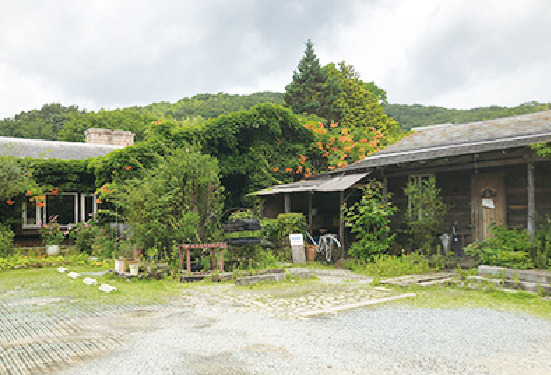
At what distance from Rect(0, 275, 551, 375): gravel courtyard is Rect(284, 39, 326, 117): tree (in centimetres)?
3237

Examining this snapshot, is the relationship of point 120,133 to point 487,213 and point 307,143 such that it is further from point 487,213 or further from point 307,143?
point 487,213

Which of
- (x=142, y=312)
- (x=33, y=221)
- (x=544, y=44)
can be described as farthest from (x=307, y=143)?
(x=142, y=312)

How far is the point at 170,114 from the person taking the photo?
133 feet

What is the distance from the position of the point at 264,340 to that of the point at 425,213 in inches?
295

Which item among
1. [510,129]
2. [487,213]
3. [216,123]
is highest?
[216,123]

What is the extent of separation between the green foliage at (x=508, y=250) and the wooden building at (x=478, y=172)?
693 millimetres

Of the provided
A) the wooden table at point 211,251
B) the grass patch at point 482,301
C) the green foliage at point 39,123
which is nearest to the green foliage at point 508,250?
the grass patch at point 482,301

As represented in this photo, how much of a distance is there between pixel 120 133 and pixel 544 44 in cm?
2226

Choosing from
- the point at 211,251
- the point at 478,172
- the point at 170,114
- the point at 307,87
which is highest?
the point at 307,87

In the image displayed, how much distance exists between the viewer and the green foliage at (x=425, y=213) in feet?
36.6

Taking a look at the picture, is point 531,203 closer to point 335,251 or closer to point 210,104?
point 335,251

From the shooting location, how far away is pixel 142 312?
659cm

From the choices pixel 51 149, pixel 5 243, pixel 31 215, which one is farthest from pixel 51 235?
pixel 51 149

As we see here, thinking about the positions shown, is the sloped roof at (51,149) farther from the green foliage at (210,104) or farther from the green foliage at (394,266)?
the green foliage at (394,266)
